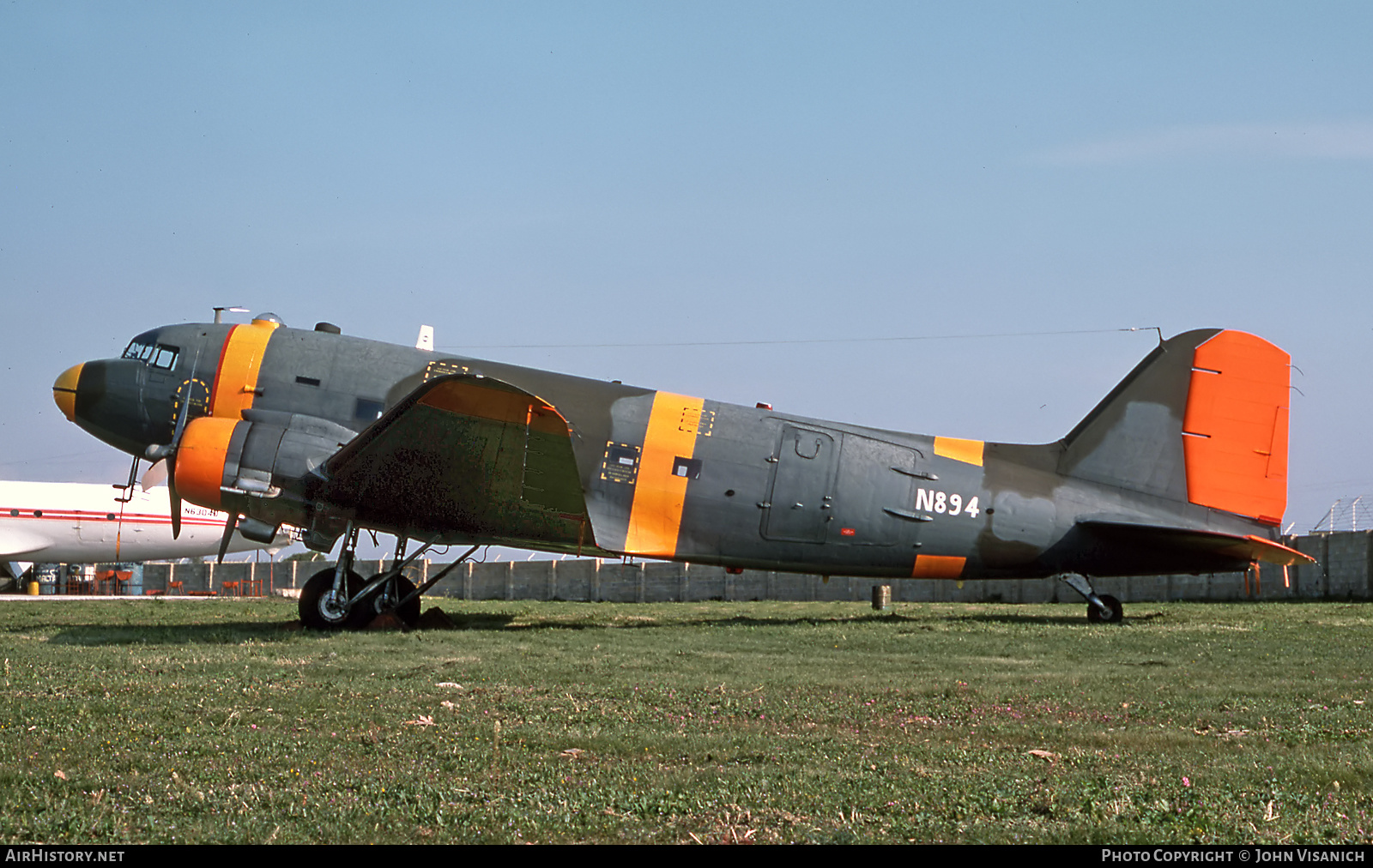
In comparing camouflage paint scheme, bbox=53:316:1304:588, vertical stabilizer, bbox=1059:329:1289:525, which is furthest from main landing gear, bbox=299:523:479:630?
vertical stabilizer, bbox=1059:329:1289:525

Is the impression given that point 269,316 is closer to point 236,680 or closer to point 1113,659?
point 236,680

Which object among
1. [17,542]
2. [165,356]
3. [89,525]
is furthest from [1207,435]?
[17,542]

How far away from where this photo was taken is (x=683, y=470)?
2084 cm

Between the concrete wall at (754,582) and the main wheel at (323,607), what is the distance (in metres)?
4.97

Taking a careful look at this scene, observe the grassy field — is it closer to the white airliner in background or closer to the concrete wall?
the concrete wall

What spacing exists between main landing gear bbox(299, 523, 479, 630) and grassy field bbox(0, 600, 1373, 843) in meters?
1.07

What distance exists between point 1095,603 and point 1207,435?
3909 mm

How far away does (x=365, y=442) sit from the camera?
60.8 ft

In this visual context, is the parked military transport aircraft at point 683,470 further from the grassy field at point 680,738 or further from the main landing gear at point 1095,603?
the grassy field at point 680,738

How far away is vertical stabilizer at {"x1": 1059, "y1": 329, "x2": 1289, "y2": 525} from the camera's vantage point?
2189 centimetres

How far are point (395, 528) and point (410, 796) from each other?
13650mm

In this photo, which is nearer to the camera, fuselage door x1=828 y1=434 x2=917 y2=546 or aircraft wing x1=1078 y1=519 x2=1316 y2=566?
aircraft wing x1=1078 y1=519 x2=1316 y2=566

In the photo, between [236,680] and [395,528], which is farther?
[395,528]
